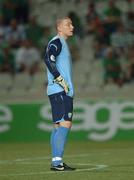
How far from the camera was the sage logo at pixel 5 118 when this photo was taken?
709 inches

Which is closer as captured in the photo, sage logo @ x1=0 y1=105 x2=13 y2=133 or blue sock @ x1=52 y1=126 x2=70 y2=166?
blue sock @ x1=52 y1=126 x2=70 y2=166

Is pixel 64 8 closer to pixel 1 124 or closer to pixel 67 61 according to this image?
pixel 1 124

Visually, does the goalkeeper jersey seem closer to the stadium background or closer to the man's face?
the man's face

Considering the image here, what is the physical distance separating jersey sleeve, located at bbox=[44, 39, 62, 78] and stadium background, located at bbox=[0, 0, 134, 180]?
8.52ft

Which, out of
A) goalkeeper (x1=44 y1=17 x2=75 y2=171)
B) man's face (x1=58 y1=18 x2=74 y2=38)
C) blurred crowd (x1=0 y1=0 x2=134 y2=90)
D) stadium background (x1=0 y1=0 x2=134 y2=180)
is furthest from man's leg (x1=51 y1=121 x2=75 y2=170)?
blurred crowd (x1=0 y1=0 x2=134 y2=90)

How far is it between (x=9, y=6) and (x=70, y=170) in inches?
496

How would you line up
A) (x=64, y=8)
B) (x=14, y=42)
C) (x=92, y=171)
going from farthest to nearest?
1. (x=64, y=8)
2. (x=14, y=42)
3. (x=92, y=171)

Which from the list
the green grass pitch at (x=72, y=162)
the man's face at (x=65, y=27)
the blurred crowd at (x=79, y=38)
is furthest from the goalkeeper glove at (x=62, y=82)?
the blurred crowd at (x=79, y=38)

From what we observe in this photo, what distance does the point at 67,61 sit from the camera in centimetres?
1016

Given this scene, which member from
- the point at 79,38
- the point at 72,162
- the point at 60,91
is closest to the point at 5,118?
the point at 79,38

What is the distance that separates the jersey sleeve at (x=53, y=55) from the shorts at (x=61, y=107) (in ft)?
1.06

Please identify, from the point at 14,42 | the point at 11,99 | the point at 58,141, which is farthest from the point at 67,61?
the point at 14,42

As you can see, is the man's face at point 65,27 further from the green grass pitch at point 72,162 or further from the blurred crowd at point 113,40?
the blurred crowd at point 113,40

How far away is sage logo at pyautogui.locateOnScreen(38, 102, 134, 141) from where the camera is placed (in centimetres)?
1783
